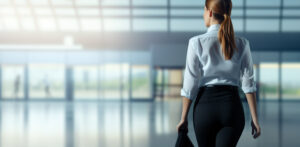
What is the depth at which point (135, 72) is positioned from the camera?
21.9 m

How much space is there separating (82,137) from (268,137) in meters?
3.89

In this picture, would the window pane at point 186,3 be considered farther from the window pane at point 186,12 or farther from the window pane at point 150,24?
the window pane at point 150,24

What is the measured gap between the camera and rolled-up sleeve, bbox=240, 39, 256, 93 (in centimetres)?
214

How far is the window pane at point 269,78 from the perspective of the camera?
21.6 metres

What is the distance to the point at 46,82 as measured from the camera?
75.7ft

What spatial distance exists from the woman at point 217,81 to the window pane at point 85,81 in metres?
20.6

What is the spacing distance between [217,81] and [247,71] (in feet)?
0.75

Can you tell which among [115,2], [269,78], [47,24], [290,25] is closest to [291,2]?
[290,25]

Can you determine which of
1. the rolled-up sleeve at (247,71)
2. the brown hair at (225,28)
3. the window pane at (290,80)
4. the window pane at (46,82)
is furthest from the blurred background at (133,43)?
the brown hair at (225,28)

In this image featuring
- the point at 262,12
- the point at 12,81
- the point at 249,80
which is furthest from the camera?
the point at 12,81

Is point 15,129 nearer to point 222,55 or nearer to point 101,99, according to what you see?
point 222,55

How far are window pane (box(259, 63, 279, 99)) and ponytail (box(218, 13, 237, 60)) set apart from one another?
20.5 meters

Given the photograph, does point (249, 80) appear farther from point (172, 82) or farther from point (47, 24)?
point (47, 24)

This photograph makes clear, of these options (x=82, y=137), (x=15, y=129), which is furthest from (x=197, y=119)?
(x=15, y=129)
